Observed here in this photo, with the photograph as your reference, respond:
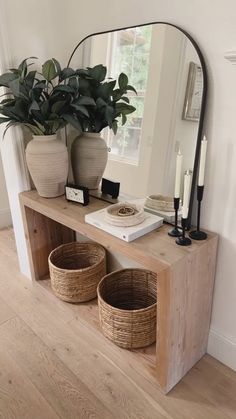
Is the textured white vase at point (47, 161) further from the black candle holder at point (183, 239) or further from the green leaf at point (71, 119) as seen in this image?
the black candle holder at point (183, 239)

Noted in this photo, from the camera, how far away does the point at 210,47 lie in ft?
3.86

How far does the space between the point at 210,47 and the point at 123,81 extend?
52 cm

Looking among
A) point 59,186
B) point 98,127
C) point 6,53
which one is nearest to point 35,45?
point 6,53

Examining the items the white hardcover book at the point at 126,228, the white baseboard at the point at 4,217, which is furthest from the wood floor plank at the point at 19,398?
the white baseboard at the point at 4,217

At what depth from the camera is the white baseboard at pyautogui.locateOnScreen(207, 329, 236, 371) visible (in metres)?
1.43

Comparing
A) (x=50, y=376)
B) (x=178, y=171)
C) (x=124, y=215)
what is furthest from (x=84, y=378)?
(x=178, y=171)

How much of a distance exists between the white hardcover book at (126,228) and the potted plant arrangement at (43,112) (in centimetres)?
36

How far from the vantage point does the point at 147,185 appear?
1561 mm

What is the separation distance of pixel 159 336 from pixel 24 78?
1352 mm

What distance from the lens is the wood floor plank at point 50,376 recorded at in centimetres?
125

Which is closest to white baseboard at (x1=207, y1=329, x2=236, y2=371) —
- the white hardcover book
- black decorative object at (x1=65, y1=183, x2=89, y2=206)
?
the white hardcover book

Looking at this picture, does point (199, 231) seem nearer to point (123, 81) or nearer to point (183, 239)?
point (183, 239)

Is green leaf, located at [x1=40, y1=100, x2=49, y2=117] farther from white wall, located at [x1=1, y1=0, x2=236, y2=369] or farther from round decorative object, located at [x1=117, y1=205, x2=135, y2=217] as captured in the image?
round decorative object, located at [x1=117, y1=205, x2=135, y2=217]

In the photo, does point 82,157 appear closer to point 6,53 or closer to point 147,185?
point 147,185
